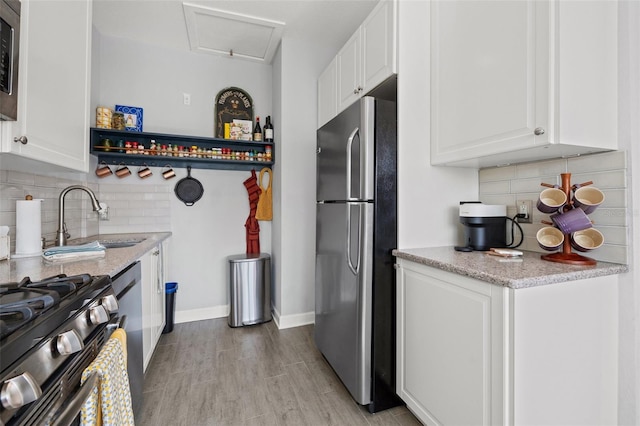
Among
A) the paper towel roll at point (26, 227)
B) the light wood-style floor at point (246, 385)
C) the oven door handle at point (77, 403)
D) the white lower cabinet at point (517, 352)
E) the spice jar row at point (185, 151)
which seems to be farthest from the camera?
the spice jar row at point (185, 151)

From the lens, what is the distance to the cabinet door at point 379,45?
1.68 meters

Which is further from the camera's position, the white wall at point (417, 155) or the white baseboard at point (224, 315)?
the white baseboard at point (224, 315)

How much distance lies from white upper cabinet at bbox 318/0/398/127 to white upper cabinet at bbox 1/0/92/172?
161cm

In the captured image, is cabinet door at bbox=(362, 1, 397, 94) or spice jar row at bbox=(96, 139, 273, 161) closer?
cabinet door at bbox=(362, 1, 397, 94)

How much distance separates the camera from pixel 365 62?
1.93 m

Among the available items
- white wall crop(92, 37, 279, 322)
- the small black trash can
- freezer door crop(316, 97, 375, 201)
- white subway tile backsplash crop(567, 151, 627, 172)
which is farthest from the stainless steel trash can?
white subway tile backsplash crop(567, 151, 627, 172)

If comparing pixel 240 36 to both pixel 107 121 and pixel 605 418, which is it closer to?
pixel 107 121

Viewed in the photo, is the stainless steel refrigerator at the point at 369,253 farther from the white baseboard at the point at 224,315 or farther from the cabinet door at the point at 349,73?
the white baseboard at the point at 224,315

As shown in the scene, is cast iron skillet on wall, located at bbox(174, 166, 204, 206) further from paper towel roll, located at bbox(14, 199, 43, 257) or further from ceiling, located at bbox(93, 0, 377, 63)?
paper towel roll, located at bbox(14, 199, 43, 257)

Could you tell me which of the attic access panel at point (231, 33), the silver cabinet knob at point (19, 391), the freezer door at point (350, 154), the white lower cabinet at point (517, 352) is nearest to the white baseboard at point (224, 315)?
the freezer door at point (350, 154)

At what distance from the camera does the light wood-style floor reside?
5.09ft

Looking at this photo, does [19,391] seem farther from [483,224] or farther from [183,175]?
[183,175]

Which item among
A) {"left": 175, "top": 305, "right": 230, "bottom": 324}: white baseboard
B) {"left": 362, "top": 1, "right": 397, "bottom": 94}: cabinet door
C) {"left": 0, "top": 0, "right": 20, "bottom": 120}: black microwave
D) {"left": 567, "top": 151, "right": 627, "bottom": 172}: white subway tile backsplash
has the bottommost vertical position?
{"left": 175, "top": 305, "right": 230, "bottom": 324}: white baseboard

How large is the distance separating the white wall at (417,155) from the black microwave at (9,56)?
169 centimetres
